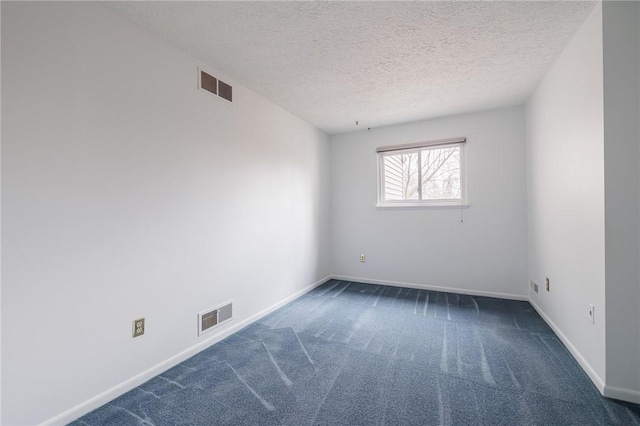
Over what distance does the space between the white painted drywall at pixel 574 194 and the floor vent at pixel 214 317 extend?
2.69 metres

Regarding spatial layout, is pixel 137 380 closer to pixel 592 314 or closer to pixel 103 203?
pixel 103 203

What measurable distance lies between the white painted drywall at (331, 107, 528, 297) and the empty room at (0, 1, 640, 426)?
0.24 m

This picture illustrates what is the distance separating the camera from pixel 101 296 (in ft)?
5.36

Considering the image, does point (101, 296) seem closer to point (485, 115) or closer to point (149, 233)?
point (149, 233)

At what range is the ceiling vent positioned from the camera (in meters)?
2.27

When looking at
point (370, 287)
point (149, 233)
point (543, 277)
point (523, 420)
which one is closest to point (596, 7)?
point (543, 277)

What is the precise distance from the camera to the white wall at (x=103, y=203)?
1.33m

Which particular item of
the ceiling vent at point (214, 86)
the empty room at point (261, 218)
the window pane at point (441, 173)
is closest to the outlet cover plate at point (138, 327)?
the empty room at point (261, 218)

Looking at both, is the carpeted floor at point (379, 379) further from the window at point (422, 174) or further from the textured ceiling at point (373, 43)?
the textured ceiling at point (373, 43)

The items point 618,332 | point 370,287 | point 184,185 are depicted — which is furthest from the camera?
point 370,287

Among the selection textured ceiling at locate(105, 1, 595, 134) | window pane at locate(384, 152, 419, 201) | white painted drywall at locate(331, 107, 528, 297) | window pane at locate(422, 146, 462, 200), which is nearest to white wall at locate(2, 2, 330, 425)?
textured ceiling at locate(105, 1, 595, 134)

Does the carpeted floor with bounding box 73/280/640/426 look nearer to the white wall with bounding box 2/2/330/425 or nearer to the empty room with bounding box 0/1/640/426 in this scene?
the empty room with bounding box 0/1/640/426

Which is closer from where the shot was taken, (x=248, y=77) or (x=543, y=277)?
(x=248, y=77)

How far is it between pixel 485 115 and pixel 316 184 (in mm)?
2408
